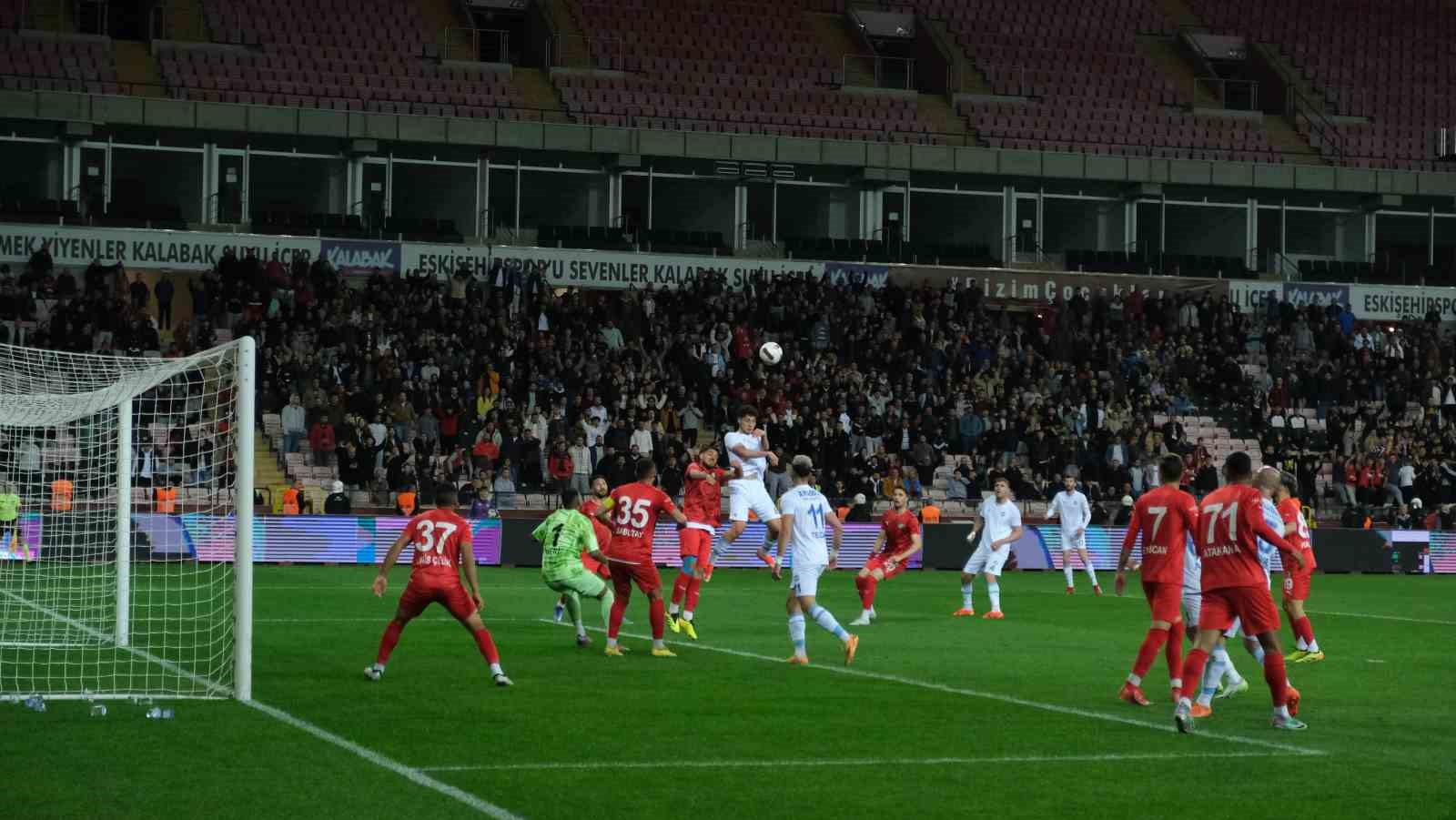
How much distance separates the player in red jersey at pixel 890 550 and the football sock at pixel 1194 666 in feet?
32.1

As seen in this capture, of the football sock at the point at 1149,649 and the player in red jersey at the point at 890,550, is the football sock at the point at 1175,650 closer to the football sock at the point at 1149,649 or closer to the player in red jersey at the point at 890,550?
the football sock at the point at 1149,649

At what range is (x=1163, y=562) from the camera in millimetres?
15188

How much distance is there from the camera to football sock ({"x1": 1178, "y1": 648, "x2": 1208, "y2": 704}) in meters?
13.4

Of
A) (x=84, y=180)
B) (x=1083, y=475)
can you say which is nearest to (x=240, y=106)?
(x=84, y=180)

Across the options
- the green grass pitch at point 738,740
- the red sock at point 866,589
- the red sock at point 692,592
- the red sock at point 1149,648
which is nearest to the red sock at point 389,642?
the green grass pitch at point 738,740

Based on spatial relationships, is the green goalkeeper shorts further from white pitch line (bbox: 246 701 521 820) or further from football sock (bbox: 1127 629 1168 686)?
football sock (bbox: 1127 629 1168 686)

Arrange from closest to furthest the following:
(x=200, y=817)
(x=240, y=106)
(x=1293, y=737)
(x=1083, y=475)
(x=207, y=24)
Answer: (x=200, y=817) → (x=1293, y=737) → (x=1083, y=475) → (x=240, y=106) → (x=207, y=24)

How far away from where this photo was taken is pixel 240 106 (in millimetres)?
47531

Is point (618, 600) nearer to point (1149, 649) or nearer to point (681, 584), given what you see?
point (681, 584)

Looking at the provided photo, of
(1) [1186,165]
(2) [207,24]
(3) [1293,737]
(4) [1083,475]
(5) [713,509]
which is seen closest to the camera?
(3) [1293,737]

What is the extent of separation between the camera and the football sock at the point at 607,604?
756 inches

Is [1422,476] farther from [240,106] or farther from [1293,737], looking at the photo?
[1293,737]

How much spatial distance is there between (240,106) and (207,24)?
445 cm

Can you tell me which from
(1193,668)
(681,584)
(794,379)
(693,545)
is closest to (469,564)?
(1193,668)
